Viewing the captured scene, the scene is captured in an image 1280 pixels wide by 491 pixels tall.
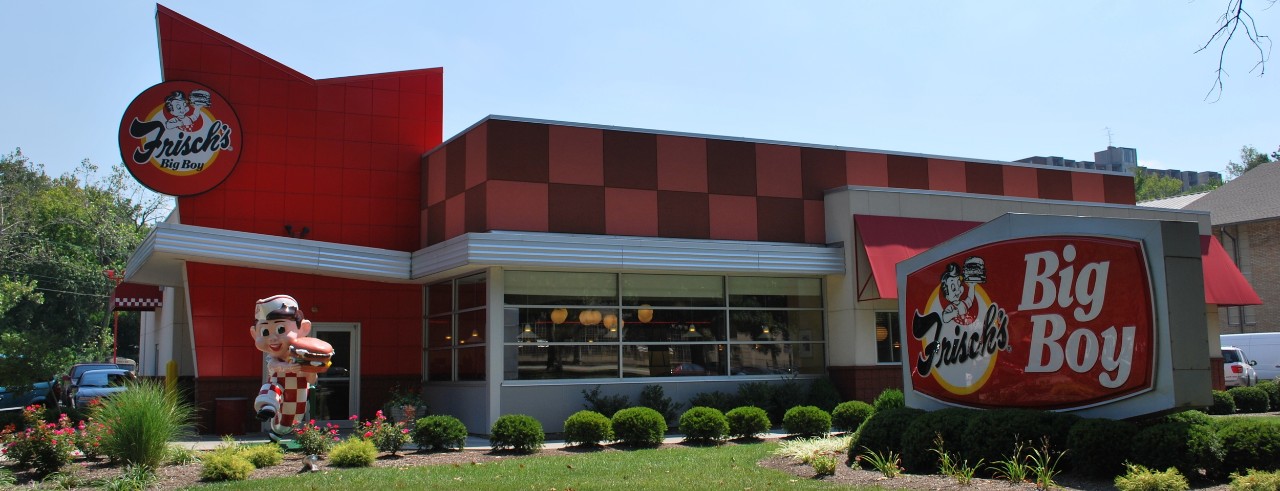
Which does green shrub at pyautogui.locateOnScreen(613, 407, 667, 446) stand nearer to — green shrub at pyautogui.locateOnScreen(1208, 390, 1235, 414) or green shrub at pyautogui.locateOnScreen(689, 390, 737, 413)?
green shrub at pyautogui.locateOnScreen(689, 390, 737, 413)

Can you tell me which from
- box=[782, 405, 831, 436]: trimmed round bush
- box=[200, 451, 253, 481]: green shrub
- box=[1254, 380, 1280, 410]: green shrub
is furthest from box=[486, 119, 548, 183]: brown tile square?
box=[1254, 380, 1280, 410]: green shrub

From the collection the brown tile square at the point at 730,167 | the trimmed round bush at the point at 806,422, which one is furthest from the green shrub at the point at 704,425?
the brown tile square at the point at 730,167

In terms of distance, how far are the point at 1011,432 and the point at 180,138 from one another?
659 inches

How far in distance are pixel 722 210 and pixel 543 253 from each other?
4462mm

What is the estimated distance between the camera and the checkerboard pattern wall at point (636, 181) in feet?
64.6

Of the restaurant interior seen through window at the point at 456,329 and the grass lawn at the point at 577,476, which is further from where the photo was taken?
the restaurant interior seen through window at the point at 456,329

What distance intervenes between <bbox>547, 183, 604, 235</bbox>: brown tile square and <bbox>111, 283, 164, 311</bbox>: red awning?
46.6 ft

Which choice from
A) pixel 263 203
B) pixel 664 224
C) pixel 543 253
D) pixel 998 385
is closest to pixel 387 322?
pixel 263 203

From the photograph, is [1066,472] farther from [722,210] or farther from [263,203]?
[263,203]

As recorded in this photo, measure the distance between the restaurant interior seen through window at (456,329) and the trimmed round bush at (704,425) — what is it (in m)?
4.42

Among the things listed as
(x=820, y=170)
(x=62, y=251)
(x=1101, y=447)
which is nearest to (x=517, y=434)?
(x=1101, y=447)

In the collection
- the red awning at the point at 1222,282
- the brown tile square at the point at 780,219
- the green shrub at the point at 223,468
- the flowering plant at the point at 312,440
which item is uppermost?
the brown tile square at the point at 780,219

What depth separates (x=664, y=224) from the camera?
2095 cm

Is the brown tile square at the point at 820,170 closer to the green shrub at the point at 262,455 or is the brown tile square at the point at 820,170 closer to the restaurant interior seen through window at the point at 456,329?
the restaurant interior seen through window at the point at 456,329
